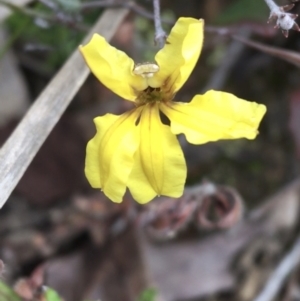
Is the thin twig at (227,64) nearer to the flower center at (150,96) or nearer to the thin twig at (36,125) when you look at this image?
the thin twig at (36,125)

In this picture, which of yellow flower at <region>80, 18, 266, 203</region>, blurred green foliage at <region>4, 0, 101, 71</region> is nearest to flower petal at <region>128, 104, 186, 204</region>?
yellow flower at <region>80, 18, 266, 203</region>

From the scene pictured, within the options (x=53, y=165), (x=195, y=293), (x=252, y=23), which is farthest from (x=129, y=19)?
(x=195, y=293)

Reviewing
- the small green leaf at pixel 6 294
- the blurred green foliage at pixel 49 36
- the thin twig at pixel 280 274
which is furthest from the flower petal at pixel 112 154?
the thin twig at pixel 280 274

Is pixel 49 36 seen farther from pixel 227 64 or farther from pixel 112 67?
pixel 112 67

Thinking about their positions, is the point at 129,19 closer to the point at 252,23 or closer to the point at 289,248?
the point at 252,23

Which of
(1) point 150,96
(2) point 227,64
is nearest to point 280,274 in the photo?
(2) point 227,64
